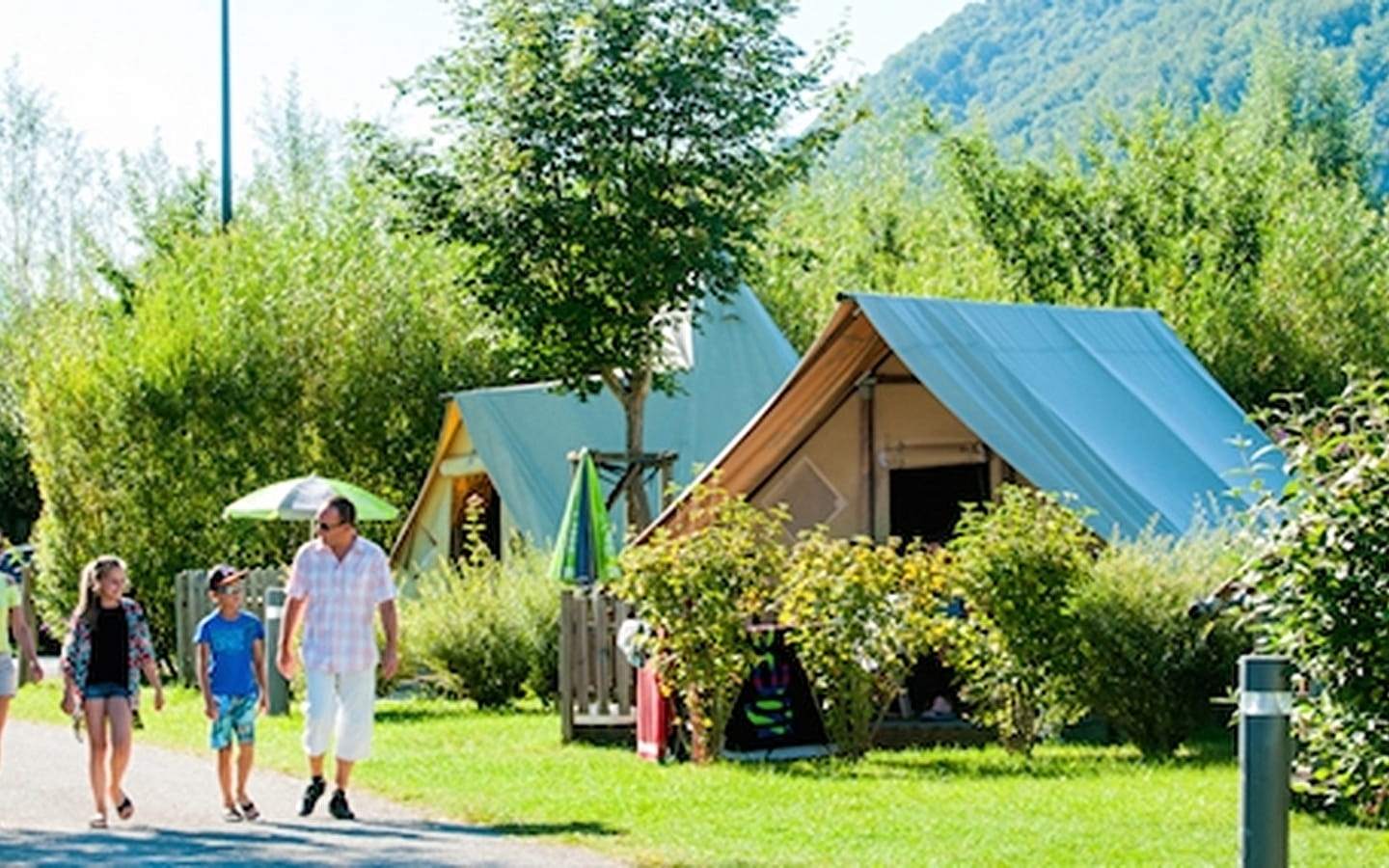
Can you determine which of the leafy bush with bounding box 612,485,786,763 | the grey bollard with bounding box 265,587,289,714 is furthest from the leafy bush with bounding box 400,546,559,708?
the leafy bush with bounding box 612,485,786,763

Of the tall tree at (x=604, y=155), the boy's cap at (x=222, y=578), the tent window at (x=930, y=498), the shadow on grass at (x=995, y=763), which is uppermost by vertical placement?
the tall tree at (x=604, y=155)

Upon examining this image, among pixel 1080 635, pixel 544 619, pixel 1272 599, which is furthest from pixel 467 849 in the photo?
pixel 544 619

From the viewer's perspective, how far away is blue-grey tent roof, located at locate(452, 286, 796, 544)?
24.5m

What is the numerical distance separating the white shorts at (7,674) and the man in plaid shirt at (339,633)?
1567 mm

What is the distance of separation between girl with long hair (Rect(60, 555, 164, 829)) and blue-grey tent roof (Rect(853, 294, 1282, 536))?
244 inches

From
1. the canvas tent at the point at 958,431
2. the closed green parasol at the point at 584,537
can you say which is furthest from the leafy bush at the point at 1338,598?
the closed green parasol at the point at 584,537

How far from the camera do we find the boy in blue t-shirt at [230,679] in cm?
1248

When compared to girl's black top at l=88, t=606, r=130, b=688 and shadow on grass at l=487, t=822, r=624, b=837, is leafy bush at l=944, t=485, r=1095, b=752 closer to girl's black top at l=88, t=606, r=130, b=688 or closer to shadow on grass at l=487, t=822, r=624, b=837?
shadow on grass at l=487, t=822, r=624, b=837

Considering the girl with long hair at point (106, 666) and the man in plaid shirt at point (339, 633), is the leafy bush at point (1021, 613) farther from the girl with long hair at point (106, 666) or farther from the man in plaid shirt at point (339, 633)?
the girl with long hair at point (106, 666)

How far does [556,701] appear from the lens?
19.9 m

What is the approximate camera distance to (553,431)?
25.1 meters

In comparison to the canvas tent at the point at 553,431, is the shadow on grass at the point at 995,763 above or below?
below

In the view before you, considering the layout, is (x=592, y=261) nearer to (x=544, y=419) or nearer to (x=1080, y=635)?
(x=544, y=419)

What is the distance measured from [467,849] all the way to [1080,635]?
4778mm
